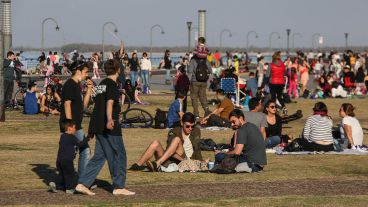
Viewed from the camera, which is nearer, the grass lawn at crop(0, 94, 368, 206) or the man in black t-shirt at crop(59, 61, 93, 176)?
the grass lawn at crop(0, 94, 368, 206)

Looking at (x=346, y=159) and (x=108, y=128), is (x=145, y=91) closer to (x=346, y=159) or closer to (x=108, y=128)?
(x=346, y=159)

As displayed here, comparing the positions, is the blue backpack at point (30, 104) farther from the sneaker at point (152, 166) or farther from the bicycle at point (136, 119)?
the sneaker at point (152, 166)

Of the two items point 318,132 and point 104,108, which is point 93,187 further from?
point 318,132

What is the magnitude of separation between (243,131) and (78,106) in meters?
3.23

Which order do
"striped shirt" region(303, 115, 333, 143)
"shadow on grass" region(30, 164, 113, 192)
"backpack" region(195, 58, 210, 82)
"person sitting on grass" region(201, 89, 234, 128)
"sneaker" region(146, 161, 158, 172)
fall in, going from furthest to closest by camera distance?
"backpack" region(195, 58, 210, 82)
"person sitting on grass" region(201, 89, 234, 128)
"striped shirt" region(303, 115, 333, 143)
"sneaker" region(146, 161, 158, 172)
"shadow on grass" region(30, 164, 113, 192)

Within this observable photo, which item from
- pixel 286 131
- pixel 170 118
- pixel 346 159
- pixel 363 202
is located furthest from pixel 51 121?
pixel 363 202

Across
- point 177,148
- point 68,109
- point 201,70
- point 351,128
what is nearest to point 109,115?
point 68,109

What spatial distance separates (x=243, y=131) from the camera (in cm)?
1582

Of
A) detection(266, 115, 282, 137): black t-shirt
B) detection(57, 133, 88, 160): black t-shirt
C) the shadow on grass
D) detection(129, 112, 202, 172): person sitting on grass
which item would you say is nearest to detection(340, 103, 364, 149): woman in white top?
detection(266, 115, 282, 137): black t-shirt

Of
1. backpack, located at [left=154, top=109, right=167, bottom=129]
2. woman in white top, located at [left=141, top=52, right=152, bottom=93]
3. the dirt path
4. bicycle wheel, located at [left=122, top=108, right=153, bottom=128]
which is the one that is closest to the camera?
the dirt path

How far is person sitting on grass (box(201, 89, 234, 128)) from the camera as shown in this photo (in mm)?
23906

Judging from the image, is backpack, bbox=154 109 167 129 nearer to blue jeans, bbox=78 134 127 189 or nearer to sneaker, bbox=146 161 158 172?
sneaker, bbox=146 161 158 172

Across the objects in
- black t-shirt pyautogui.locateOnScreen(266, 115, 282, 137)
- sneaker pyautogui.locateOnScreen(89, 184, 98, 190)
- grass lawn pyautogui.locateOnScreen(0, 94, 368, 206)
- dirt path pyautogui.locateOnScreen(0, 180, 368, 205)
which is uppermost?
black t-shirt pyautogui.locateOnScreen(266, 115, 282, 137)

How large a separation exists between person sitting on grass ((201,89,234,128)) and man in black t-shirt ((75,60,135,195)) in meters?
10.5
